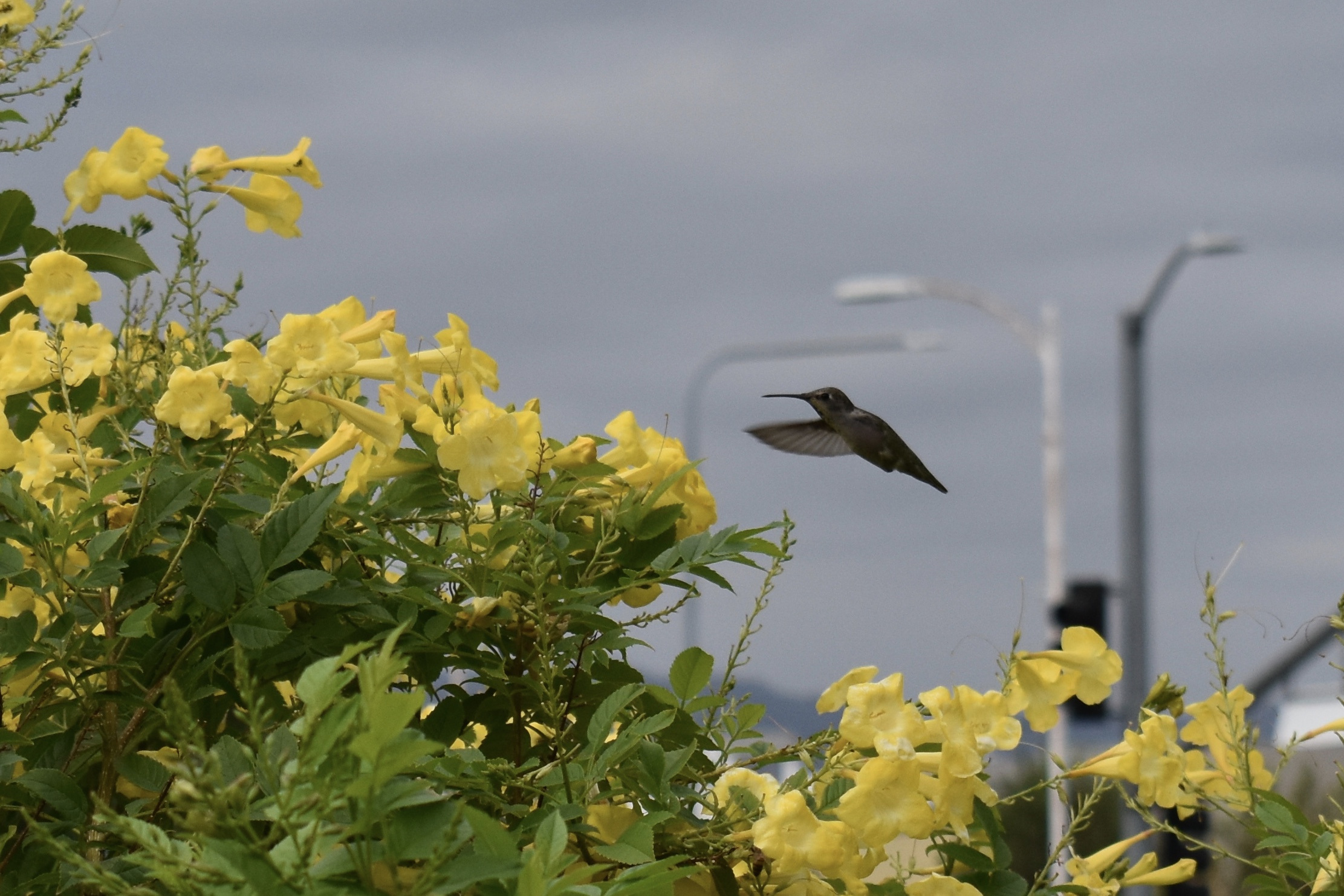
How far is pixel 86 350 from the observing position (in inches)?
78.4

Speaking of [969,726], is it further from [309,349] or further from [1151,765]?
[309,349]

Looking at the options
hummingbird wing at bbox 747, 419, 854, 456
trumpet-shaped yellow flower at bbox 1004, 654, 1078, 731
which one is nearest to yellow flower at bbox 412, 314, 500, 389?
trumpet-shaped yellow flower at bbox 1004, 654, 1078, 731

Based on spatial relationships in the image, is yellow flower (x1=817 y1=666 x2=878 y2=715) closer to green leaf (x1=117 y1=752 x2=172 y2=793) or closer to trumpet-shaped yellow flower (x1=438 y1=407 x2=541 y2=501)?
trumpet-shaped yellow flower (x1=438 y1=407 x2=541 y2=501)

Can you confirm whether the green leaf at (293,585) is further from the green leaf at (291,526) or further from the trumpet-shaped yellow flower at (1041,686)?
the trumpet-shaped yellow flower at (1041,686)

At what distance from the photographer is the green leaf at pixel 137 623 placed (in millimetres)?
1635

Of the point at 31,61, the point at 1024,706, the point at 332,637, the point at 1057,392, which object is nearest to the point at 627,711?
the point at 332,637

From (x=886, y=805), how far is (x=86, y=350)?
1239 millimetres

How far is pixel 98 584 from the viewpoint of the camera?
1.67 meters

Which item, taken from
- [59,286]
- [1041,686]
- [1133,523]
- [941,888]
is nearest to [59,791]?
[59,286]

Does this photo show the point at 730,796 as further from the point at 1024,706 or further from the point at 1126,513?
the point at 1126,513

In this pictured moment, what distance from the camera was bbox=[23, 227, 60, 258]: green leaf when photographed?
7.61ft

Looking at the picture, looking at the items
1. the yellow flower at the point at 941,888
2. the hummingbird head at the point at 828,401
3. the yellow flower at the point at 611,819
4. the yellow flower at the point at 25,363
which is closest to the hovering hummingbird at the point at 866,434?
the hummingbird head at the point at 828,401

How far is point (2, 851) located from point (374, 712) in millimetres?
1001

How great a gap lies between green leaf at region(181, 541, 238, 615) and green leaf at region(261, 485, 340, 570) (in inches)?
1.9
